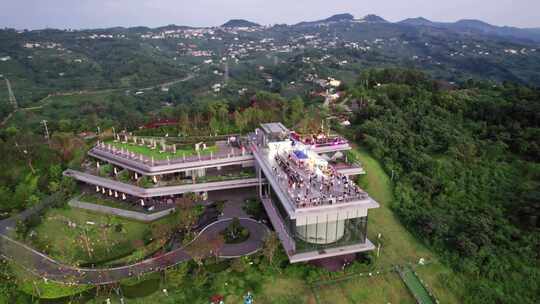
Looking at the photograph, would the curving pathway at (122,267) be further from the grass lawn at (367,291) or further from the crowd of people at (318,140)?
the crowd of people at (318,140)

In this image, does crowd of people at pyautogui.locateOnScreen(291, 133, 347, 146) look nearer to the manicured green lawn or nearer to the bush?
the bush

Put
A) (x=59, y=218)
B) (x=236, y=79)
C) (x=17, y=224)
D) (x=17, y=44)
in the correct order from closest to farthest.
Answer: (x=17, y=224), (x=59, y=218), (x=236, y=79), (x=17, y=44)

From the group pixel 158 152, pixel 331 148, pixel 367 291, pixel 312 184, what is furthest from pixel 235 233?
pixel 331 148

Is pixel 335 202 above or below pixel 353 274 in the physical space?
above

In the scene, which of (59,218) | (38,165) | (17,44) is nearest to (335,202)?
(59,218)

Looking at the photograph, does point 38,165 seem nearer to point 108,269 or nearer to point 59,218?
point 59,218

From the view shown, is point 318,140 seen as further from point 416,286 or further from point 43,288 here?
point 43,288

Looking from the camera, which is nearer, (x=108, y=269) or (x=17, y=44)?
(x=108, y=269)
